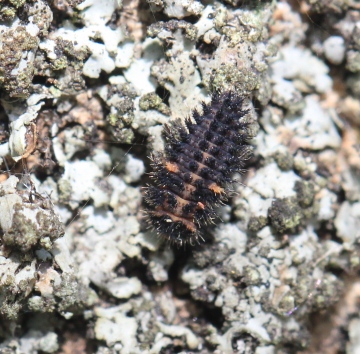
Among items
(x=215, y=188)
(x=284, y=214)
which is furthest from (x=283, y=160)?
(x=215, y=188)

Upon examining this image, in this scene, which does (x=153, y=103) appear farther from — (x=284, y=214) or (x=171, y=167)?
(x=284, y=214)

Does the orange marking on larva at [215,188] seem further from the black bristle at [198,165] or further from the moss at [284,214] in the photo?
the moss at [284,214]

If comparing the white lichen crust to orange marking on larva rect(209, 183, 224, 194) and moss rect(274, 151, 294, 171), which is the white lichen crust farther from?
orange marking on larva rect(209, 183, 224, 194)

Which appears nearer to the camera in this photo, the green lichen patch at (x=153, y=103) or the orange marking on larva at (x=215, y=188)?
the orange marking on larva at (x=215, y=188)

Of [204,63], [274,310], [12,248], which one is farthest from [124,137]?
[274,310]

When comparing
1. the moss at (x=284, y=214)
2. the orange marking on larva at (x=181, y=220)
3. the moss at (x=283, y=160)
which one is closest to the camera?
the orange marking on larva at (x=181, y=220)

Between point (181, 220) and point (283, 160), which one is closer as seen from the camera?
point (181, 220)

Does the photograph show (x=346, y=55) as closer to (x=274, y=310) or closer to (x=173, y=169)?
(x=173, y=169)

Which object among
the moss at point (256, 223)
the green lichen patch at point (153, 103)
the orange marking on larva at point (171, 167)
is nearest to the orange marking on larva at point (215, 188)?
the orange marking on larva at point (171, 167)
